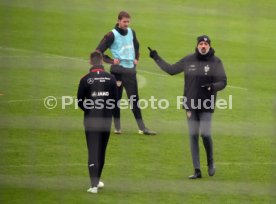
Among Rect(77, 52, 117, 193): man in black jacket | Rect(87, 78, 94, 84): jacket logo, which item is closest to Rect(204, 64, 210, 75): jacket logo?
Rect(77, 52, 117, 193): man in black jacket

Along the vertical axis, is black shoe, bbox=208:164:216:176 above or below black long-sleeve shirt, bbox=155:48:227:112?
below

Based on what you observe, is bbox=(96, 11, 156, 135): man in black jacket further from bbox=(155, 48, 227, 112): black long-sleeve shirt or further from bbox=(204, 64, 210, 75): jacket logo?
bbox=(204, 64, 210, 75): jacket logo

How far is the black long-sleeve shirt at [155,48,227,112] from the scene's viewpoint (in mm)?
9688

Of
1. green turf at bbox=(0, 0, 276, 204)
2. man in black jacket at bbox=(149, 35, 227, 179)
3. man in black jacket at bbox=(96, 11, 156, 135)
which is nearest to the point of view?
green turf at bbox=(0, 0, 276, 204)

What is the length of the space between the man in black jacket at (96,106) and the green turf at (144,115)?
33 centimetres

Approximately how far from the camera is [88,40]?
20.2 metres

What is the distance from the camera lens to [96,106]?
9.12m

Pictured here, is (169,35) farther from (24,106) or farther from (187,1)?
(24,106)

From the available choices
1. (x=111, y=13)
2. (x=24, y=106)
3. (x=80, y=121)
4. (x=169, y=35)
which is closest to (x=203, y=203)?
(x=80, y=121)

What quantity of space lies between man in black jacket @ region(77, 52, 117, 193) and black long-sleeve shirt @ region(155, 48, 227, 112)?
34.2 inches

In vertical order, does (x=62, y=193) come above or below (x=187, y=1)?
below

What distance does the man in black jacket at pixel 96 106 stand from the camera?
9.05 meters

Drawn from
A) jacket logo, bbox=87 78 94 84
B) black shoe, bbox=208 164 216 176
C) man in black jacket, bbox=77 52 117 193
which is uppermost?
jacket logo, bbox=87 78 94 84

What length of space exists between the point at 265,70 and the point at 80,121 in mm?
6451
